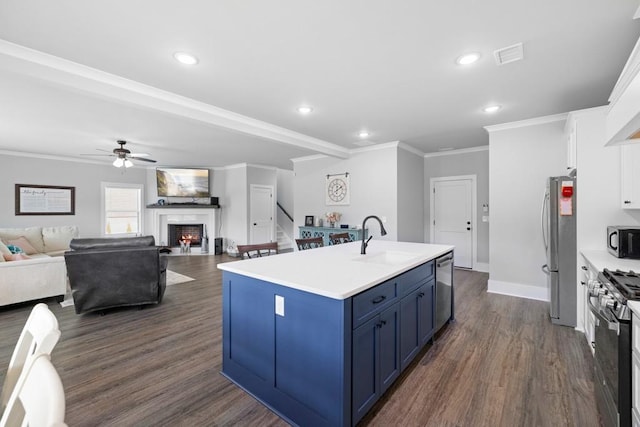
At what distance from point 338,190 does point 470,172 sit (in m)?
2.72

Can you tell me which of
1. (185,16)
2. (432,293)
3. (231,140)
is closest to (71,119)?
(231,140)

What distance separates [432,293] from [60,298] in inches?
196

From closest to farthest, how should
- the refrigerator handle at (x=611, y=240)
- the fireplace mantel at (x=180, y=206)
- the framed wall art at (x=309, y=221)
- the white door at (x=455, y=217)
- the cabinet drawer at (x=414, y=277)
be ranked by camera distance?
the cabinet drawer at (x=414, y=277), the refrigerator handle at (x=611, y=240), the white door at (x=455, y=217), the framed wall art at (x=309, y=221), the fireplace mantel at (x=180, y=206)

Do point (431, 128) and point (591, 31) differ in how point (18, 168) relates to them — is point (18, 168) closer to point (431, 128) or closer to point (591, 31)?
point (431, 128)

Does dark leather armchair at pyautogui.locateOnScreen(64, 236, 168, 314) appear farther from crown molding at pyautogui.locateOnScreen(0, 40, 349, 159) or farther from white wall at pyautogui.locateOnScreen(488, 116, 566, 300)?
white wall at pyautogui.locateOnScreen(488, 116, 566, 300)

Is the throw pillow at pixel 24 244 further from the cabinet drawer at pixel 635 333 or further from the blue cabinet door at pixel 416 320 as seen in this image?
the cabinet drawer at pixel 635 333

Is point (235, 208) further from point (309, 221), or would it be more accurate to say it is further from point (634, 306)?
point (634, 306)

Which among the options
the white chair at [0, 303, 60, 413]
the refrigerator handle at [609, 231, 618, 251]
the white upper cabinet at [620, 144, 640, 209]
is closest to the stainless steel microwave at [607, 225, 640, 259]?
the refrigerator handle at [609, 231, 618, 251]

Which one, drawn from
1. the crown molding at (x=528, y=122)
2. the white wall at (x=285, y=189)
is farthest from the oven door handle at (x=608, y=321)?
the white wall at (x=285, y=189)

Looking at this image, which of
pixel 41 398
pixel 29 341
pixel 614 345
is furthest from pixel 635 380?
pixel 29 341

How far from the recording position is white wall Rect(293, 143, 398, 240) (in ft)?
18.0

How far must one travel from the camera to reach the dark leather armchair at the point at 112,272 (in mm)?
→ 3480

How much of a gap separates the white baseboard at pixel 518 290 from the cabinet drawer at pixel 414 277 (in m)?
2.39

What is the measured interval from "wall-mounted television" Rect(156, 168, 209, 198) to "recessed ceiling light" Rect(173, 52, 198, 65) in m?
5.88
